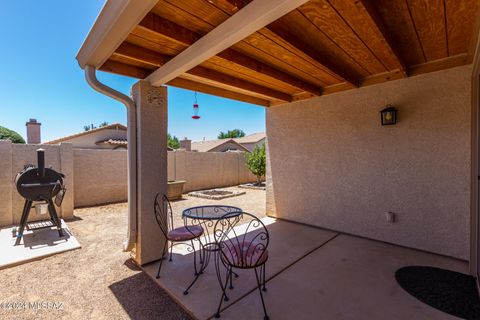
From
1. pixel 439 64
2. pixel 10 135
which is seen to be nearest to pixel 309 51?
pixel 439 64

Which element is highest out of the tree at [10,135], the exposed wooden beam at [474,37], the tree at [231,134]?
the tree at [231,134]

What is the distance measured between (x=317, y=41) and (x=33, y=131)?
43.2ft

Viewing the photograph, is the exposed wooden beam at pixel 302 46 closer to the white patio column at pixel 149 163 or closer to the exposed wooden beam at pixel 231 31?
the exposed wooden beam at pixel 231 31

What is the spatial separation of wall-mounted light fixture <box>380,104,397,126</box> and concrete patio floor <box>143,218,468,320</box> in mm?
2035

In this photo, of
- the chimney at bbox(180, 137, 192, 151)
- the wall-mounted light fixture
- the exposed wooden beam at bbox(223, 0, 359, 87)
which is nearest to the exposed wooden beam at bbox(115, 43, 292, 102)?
the exposed wooden beam at bbox(223, 0, 359, 87)

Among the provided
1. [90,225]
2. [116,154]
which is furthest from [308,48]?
[116,154]

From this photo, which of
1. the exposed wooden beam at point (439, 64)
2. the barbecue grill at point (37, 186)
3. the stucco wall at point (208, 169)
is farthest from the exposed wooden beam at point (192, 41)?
the stucco wall at point (208, 169)

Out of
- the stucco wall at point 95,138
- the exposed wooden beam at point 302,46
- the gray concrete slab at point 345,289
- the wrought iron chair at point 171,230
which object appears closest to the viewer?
the exposed wooden beam at point 302,46

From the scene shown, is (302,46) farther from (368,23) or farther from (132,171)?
(132,171)

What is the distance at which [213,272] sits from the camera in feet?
9.12

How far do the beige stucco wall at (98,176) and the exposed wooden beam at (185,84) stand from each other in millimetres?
4609

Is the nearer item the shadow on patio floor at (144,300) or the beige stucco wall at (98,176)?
the shadow on patio floor at (144,300)

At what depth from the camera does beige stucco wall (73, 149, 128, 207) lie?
20.7 feet

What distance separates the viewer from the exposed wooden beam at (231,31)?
1589 mm
